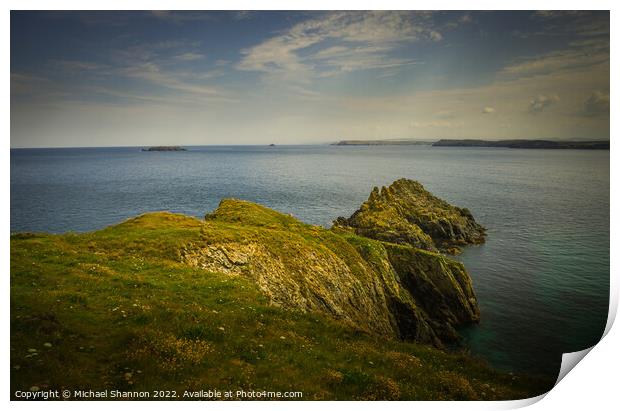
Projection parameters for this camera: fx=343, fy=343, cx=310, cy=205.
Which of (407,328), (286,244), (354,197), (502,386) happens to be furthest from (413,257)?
(354,197)

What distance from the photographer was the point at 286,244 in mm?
25969

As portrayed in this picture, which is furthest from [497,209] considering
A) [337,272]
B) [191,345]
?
[191,345]

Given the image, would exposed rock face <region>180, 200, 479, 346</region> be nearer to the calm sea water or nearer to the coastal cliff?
the coastal cliff

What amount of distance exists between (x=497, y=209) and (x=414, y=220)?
2348cm

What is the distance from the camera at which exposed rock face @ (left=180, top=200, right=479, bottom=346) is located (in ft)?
74.4

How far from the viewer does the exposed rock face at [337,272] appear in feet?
74.4

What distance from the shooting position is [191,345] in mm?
13289

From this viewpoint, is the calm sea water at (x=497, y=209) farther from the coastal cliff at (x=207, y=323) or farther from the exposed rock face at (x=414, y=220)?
the coastal cliff at (x=207, y=323)

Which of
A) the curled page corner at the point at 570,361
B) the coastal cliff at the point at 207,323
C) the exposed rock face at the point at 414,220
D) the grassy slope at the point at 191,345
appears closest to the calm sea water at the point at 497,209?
the curled page corner at the point at 570,361

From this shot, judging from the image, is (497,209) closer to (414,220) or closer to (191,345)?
(414,220)

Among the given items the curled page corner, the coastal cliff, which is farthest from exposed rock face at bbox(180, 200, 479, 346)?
the curled page corner

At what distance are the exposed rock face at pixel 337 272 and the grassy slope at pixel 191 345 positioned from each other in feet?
10.1

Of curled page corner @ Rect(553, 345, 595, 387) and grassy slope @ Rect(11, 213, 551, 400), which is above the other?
grassy slope @ Rect(11, 213, 551, 400)

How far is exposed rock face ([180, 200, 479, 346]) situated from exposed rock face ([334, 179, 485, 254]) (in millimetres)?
19338
